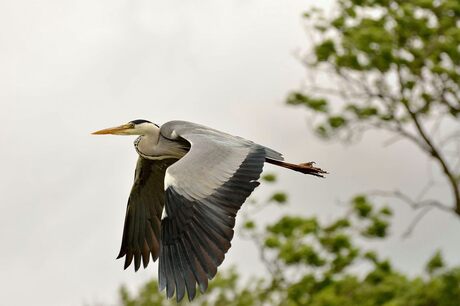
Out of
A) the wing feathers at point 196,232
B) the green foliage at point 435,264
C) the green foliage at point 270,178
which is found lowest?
the green foliage at point 435,264

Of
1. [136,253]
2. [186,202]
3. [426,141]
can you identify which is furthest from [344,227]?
[186,202]

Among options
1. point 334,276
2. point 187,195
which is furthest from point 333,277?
point 187,195

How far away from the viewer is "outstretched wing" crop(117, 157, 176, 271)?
905cm

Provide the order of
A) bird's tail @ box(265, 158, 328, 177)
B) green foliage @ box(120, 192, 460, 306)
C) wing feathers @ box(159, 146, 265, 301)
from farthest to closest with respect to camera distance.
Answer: green foliage @ box(120, 192, 460, 306) → bird's tail @ box(265, 158, 328, 177) → wing feathers @ box(159, 146, 265, 301)

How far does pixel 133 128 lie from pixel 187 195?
1.66 metres

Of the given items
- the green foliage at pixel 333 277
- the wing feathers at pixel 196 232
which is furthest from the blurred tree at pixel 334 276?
the wing feathers at pixel 196 232

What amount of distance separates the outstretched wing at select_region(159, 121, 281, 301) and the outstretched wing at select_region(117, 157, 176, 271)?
3.30 feet

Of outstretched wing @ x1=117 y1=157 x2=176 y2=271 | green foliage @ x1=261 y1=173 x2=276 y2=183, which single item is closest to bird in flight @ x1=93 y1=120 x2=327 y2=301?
outstretched wing @ x1=117 y1=157 x2=176 y2=271

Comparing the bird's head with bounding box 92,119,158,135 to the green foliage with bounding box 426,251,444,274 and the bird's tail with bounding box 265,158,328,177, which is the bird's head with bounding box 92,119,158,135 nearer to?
the bird's tail with bounding box 265,158,328,177

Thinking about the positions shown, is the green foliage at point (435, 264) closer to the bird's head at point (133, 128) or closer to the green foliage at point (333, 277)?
the green foliage at point (333, 277)

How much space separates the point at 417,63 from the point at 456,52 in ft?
2.29

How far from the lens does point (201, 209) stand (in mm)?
7547

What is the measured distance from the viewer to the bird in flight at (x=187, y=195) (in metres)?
7.41

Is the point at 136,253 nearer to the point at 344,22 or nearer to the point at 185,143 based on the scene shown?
the point at 185,143
